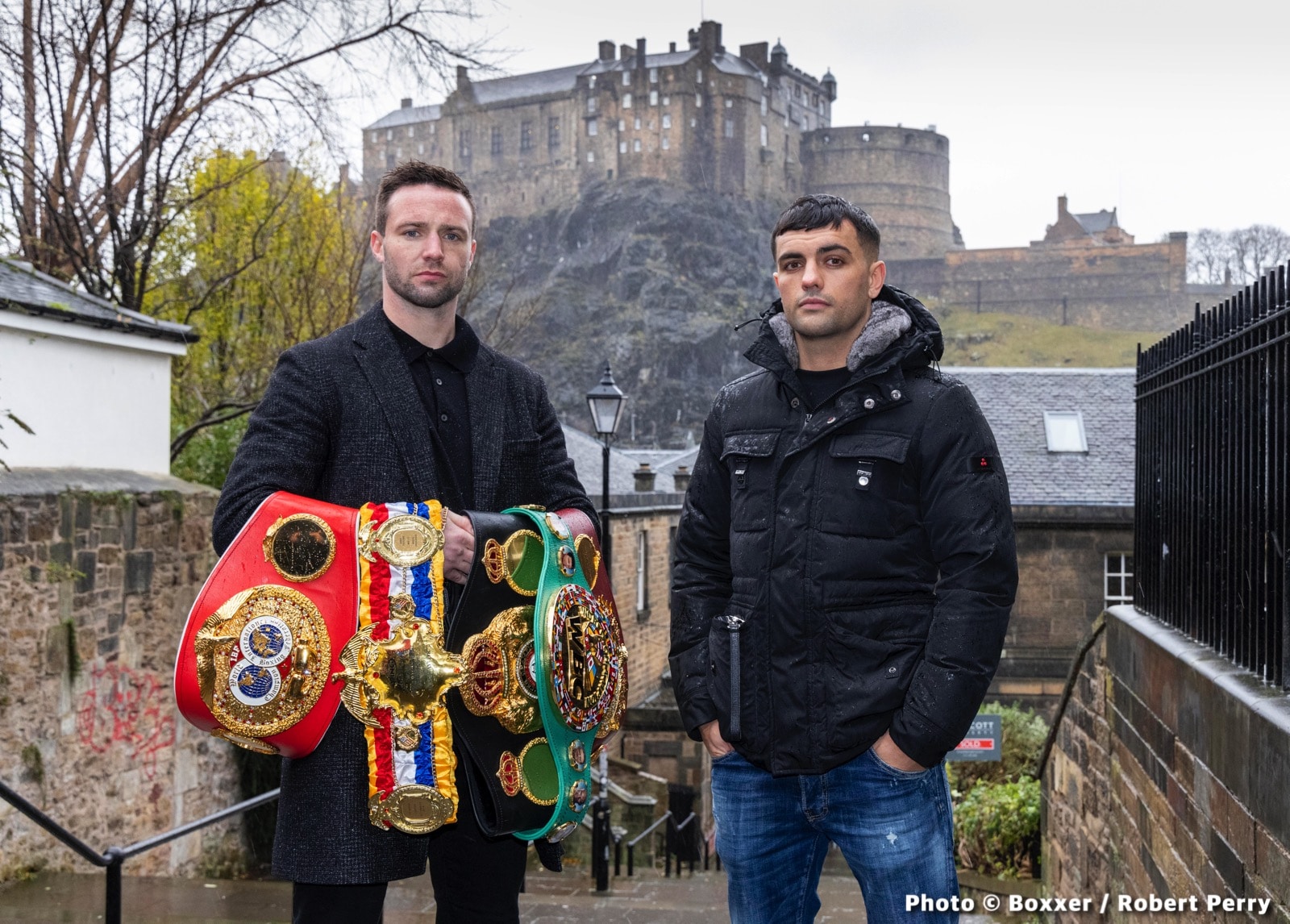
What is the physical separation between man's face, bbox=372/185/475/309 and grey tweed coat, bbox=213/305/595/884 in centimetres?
12

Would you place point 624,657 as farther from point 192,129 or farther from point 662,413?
point 662,413

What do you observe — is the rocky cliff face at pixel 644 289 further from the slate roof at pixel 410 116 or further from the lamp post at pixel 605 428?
the lamp post at pixel 605 428

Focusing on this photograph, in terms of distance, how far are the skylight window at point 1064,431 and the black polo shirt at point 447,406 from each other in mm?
15810

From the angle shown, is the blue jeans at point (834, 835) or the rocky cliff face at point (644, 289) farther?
the rocky cliff face at point (644, 289)

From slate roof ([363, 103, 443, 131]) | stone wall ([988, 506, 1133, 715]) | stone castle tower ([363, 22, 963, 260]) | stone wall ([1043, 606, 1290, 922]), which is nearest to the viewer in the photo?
stone wall ([1043, 606, 1290, 922])

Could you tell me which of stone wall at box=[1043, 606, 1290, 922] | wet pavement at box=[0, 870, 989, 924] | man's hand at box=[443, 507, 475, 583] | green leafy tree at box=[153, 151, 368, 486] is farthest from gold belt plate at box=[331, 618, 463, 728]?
green leafy tree at box=[153, 151, 368, 486]

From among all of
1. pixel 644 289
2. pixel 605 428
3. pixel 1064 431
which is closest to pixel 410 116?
pixel 644 289

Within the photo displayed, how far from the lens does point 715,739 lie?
256cm

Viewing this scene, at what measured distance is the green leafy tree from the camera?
1306cm

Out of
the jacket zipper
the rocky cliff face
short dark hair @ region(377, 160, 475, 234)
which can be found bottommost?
the jacket zipper

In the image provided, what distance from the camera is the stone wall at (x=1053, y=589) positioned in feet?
51.1

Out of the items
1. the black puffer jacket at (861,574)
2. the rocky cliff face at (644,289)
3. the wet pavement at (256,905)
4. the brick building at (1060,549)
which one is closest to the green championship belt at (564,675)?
the black puffer jacket at (861,574)

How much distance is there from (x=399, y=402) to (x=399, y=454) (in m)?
0.11

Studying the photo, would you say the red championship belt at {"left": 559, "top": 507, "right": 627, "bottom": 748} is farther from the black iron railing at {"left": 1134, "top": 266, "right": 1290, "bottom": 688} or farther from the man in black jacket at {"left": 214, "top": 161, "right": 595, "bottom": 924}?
the black iron railing at {"left": 1134, "top": 266, "right": 1290, "bottom": 688}
